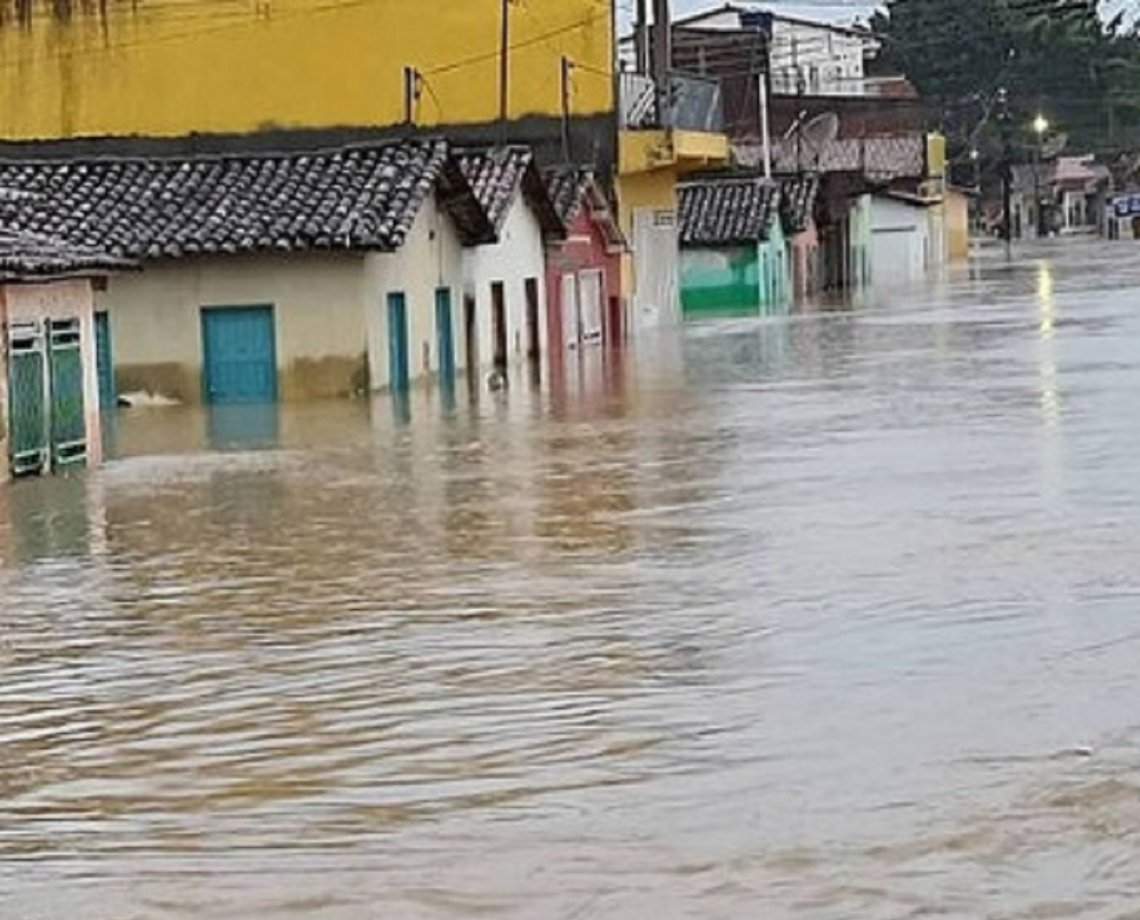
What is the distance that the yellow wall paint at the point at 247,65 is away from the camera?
48.6 meters

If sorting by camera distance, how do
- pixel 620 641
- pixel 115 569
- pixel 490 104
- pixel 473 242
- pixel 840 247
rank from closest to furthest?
pixel 620 641 < pixel 115 569 < pixel 473 242 < pixel 490 104 < pixel 840 247

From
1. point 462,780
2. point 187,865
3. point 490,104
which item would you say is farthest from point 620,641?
point 490,104

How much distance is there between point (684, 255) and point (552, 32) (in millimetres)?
20941

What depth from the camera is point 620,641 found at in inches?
492

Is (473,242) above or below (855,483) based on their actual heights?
above

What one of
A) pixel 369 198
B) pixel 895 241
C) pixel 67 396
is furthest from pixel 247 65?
pixel 895 241

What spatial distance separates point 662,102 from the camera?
5334cm

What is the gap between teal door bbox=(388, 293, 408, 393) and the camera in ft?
119

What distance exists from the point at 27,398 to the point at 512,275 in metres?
20.1

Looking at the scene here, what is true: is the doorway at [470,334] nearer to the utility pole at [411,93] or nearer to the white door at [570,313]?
the white door at [570,313]

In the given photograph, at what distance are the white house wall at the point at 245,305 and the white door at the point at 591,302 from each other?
14.1 metres

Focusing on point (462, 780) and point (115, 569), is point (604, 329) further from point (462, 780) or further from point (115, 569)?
point (462, 780)

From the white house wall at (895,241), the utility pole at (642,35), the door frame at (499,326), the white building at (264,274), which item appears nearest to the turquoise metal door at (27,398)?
the white building at (264,274)

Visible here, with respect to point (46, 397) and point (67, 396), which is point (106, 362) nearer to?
point (67, 396)
